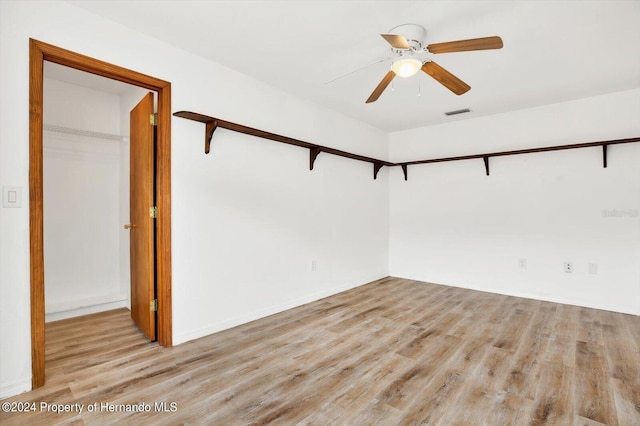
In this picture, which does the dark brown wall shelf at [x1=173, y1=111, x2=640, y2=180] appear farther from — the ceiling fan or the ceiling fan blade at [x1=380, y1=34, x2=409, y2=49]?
the ceiling fan blade at [x1=380, y1=34, x2=409, y2=49]

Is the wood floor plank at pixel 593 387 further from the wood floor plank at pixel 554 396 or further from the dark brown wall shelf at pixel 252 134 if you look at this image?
the dark brown wall shelf at pixel 252 134

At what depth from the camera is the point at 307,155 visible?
3.78 metres

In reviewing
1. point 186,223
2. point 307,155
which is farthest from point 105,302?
point 307,155

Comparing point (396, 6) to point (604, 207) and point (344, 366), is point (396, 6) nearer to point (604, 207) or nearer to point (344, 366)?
point (344, 366)

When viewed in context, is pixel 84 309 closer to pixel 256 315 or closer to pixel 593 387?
pixel 256 315

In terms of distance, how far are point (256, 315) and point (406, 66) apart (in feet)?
8.78

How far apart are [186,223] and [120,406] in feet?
4.48

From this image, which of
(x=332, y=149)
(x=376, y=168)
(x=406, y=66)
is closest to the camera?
(x=406, y=66)

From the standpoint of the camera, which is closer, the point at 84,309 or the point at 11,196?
the point at 11,196

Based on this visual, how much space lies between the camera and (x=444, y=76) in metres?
2.30

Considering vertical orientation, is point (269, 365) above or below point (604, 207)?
below

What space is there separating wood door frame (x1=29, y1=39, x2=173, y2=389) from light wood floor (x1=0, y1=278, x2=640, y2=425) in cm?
38

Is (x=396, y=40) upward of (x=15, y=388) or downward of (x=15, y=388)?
upward

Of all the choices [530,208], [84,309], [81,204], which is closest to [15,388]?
[84,309]
